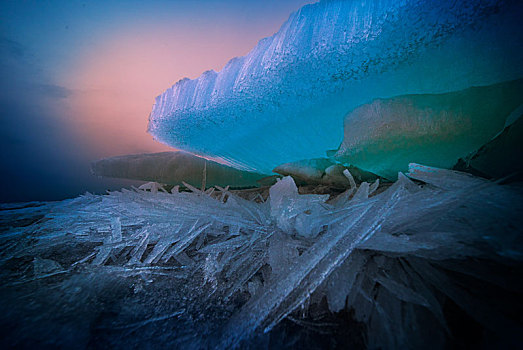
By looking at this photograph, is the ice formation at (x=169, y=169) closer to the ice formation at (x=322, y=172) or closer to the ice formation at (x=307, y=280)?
the ice formation at (x=322, y=172)

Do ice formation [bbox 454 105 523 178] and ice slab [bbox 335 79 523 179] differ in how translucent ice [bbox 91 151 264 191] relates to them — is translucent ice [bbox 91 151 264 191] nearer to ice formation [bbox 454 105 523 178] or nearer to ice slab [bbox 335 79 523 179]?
ice slab [bbox 335 79 523 179]

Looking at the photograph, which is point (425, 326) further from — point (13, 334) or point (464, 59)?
point (464, 59)

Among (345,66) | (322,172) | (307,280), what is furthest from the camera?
(322,172)

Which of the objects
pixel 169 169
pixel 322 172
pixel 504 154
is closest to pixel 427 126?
pixel 504 154

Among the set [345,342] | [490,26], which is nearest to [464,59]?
[490,26]

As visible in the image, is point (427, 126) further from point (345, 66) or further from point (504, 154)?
point (345, 66)
